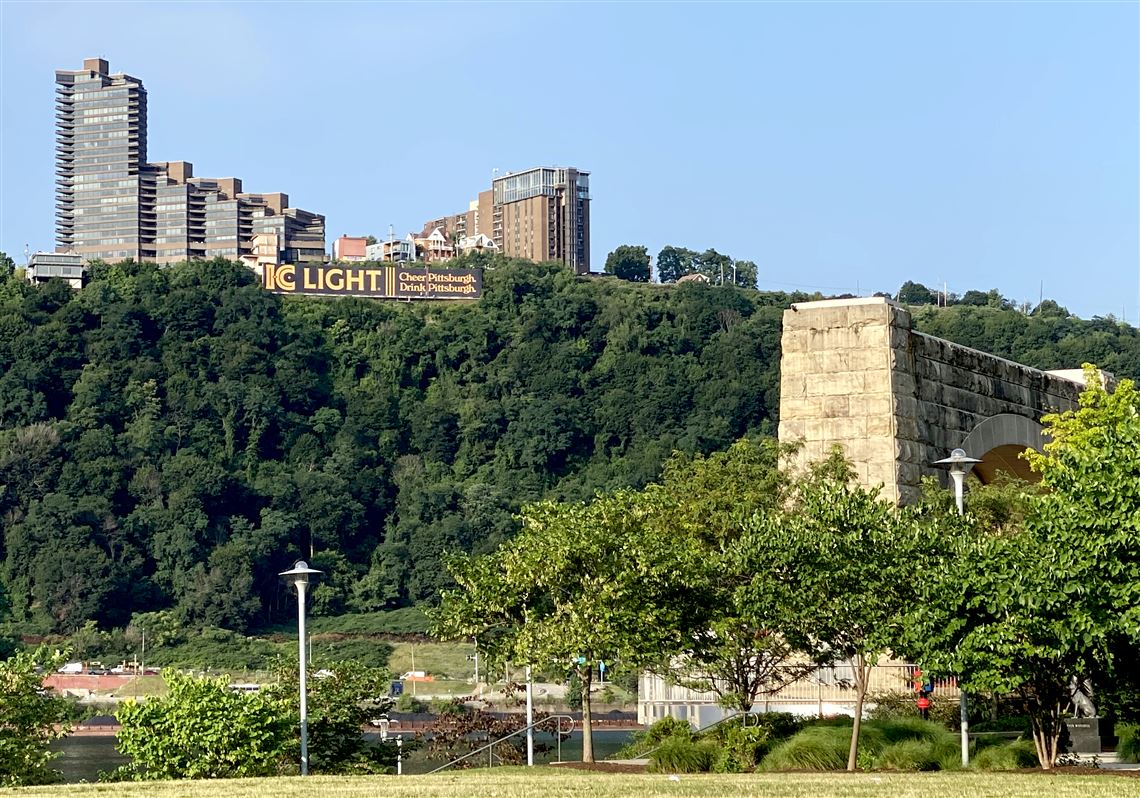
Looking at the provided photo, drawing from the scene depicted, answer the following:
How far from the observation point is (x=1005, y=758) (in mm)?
25016

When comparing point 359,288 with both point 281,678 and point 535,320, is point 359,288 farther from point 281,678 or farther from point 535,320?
point 281,678

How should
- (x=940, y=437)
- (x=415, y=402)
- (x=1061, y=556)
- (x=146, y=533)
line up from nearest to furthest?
(x=1061, y=556) < (x=940, y=437) < (x=146, y=533) < (x=415, y=402)

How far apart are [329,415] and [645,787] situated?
15353cm

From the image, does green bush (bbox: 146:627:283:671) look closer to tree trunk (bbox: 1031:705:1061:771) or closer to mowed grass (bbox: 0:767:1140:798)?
mowed grass (bbox: 0:767:1140:798)

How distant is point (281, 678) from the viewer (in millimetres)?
30234

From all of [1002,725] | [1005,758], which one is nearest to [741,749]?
[1005,758]

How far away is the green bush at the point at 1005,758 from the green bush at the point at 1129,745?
1.83 m

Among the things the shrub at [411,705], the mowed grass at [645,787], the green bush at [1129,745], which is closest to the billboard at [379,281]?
the shrub at [411,705]

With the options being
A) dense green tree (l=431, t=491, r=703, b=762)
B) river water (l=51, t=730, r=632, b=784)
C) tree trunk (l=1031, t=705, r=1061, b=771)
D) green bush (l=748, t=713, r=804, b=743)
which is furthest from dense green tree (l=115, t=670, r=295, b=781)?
tree trunk (l=1031, t=705, r=1061, b=771)

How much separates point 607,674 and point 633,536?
13.4ft

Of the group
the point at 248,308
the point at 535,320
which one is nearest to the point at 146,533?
the point at 248,308

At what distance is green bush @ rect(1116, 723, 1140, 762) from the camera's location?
26.7m

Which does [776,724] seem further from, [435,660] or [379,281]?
[379,281]

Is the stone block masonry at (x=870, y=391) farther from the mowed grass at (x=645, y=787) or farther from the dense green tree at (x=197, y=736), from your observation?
the dense green tree at (x=197, y=736)
